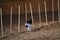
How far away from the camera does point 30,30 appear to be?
8.30ft

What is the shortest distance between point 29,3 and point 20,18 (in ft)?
1.15

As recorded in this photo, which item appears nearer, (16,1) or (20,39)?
(20,39)

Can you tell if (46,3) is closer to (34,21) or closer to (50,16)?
(50,16)

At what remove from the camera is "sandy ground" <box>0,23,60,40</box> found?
7.34 feet

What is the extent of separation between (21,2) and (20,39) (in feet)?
3.18

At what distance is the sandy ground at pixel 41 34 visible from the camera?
2.24 m

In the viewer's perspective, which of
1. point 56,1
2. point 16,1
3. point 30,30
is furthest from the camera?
point 56,1

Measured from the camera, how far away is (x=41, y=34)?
7.77ft

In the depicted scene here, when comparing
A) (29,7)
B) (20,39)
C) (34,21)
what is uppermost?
(29,7)

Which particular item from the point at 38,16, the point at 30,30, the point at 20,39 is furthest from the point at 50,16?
the point at 20,39

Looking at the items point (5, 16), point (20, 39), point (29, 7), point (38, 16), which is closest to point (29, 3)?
point (29, 7)

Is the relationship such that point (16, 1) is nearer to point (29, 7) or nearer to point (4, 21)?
point (29, 7)

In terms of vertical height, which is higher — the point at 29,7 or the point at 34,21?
the point at 29,7

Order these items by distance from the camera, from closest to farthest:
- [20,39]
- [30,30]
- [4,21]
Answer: [20,39] < [30,30] < [4,21]
